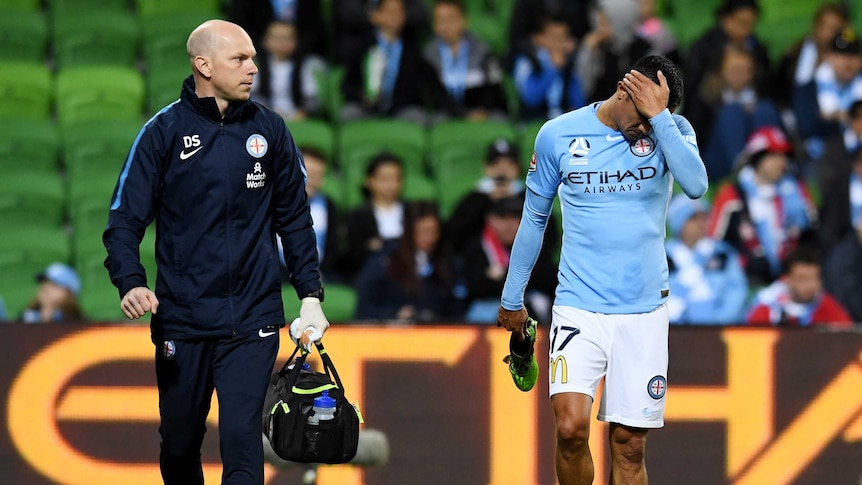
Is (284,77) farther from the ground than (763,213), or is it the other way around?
(284,77)

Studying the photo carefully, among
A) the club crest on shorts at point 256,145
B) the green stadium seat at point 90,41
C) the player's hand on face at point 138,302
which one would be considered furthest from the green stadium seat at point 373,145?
the player's hand on face at point 138,302

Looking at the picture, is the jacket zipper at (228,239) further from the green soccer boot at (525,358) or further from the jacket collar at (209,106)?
the green soccer boot at (525,358)

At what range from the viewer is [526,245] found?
609 cm

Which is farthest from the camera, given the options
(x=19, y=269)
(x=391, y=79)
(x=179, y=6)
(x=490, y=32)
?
(x=490, y=32)

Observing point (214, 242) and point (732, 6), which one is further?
point (732, 6)

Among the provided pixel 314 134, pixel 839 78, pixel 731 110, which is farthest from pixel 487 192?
pixel 839 78

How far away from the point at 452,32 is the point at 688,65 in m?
2.01

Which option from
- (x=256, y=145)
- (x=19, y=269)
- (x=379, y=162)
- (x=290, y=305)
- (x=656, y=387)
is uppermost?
(x=379, y=162)

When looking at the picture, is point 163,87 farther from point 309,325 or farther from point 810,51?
point 309,325

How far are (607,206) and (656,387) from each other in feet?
2.66

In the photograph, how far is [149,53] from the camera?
1151cm

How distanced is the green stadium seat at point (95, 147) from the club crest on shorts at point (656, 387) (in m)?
5.55

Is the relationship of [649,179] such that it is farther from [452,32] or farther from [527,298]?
[452,32]

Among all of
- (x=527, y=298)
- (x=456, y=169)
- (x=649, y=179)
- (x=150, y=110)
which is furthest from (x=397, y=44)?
(x=649, y=179)
